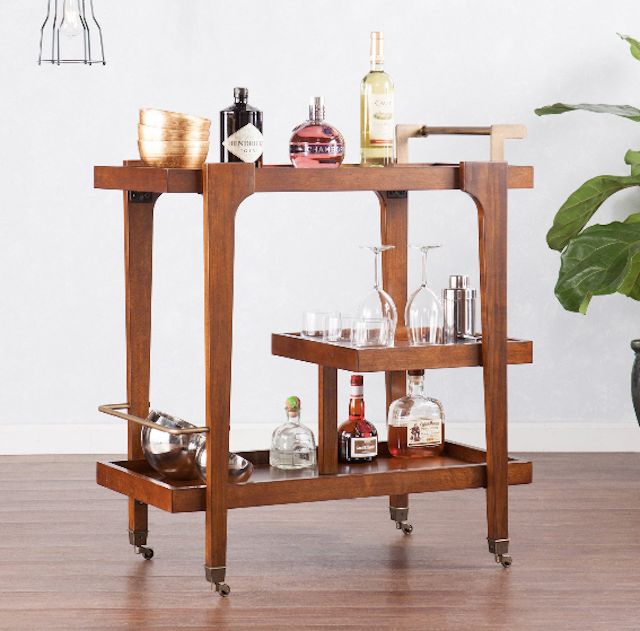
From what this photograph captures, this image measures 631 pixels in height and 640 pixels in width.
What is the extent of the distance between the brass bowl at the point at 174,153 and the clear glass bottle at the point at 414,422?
762 mm

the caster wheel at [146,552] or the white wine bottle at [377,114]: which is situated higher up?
the white wine bottle at [377,114]

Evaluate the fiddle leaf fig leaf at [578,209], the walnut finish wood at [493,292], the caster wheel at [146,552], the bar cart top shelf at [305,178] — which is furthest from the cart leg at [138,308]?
the fiddle leaf fig leaf at [578,209]

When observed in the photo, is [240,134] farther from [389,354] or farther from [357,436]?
[357,436]

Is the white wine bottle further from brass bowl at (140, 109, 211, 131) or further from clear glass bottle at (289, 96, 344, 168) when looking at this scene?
brass bowl at (140, 109, 211, 131)

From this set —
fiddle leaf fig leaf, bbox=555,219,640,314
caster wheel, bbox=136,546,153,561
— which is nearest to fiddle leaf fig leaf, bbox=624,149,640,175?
fiddle leaf fig leaf, bbox=555,219,640,314

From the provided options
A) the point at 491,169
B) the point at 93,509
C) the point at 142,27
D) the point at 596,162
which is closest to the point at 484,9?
the point at 596,162

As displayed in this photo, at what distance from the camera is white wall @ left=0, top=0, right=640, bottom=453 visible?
4559mm

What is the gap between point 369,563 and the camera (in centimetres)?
329

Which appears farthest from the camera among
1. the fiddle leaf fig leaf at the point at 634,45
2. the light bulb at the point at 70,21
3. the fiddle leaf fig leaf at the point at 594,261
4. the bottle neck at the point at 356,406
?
the fiddle leaf fig leaf at the point at 634,45

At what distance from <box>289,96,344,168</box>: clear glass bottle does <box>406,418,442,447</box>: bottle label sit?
0.69m

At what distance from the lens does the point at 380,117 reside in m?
3.12

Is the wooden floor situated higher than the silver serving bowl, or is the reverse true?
the silver serving bowl

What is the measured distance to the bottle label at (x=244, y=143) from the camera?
9.73 feet

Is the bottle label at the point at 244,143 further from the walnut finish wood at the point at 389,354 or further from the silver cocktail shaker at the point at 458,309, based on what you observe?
the silver cocktail shaker at the point at 458,309
